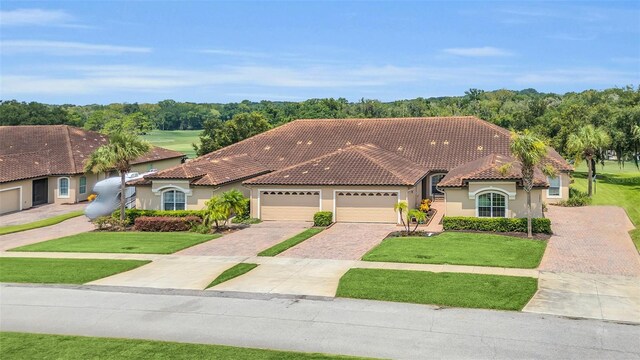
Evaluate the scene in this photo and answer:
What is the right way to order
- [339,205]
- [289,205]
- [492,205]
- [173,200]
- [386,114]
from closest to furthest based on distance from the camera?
[492,205] → [339,205] → [289,205] → [173,200] → [386,114]

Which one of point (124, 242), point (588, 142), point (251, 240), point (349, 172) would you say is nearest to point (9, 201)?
point (124, 242)

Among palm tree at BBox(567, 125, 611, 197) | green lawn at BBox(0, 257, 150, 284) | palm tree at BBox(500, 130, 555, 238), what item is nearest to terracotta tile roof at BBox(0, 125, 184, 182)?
green lawn at BBox(0, 257, 150, 284)

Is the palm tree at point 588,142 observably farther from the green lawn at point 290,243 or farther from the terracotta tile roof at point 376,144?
the green lawn at point 290,243

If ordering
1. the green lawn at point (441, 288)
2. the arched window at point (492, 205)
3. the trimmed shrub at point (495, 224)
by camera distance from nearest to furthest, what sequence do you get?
1. the green lawn at point (441, 288)
2. the trimmed shrub at point (495, 224)
3. the arched window at point (492, 205)

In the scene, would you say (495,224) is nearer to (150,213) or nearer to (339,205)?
(339,205)

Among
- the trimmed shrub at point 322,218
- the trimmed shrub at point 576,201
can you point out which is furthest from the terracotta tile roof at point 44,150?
the trimmed shrub at point 576,201

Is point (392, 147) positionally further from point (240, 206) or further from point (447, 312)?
point (447, 312)
